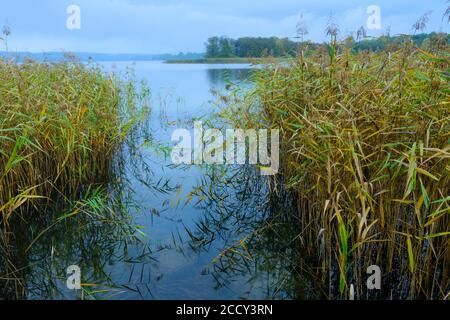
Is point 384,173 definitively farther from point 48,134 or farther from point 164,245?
point 48,134

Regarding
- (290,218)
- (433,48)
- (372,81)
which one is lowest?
(290,218)

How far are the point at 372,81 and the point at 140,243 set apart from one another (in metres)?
2.75

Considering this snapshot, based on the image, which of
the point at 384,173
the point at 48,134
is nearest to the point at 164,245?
the point at 48,134

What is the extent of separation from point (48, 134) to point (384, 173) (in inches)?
144

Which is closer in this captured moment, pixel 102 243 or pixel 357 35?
pixel 357 35

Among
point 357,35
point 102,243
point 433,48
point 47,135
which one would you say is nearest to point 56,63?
point 47,135

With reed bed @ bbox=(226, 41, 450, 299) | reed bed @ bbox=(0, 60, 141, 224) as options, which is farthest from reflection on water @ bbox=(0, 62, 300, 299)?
reed bed @ bbox=(226, 41, 450, 299)

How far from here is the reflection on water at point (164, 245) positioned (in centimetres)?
335

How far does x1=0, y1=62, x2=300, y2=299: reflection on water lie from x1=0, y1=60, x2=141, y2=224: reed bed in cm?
30

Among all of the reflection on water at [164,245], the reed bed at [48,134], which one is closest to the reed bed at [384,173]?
the reflection on water at [164,245]

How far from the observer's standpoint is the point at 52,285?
335cm

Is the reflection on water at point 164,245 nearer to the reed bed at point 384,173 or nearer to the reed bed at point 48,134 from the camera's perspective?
the reed bed at point 48,134
